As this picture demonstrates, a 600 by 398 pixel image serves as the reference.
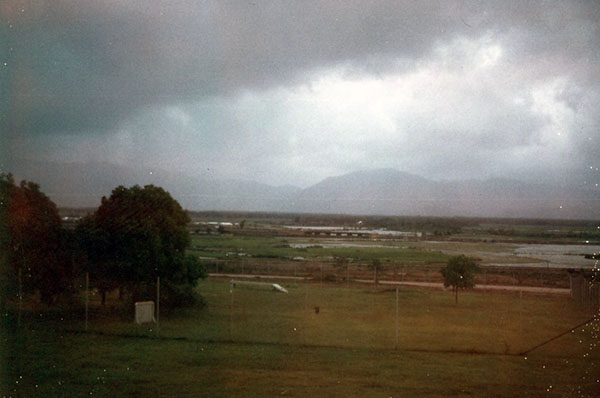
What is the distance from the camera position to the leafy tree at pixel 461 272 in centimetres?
1587

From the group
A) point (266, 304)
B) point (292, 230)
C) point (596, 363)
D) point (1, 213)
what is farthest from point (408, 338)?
point (292, 230)

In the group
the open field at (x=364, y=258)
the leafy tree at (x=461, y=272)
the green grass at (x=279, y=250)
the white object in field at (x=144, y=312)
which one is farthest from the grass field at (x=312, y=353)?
the green grass at (x=279, y=250)

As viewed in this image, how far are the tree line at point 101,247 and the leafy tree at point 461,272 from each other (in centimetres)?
738

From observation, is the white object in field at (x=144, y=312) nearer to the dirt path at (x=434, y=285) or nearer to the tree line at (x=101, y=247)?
the tree line at (x=101, y=247)

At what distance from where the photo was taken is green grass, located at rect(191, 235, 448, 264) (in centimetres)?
2177

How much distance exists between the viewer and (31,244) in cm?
1322

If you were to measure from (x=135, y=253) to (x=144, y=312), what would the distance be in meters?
2.05

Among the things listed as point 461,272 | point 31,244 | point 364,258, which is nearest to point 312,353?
point 461,272

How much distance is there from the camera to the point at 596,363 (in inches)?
374

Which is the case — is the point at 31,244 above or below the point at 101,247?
above

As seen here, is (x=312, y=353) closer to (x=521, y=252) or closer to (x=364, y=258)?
(x=521, y=252)

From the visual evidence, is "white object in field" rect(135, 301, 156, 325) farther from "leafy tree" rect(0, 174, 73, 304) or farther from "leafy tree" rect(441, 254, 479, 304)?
"leafy tree" rect(441, 254, 479, 304)

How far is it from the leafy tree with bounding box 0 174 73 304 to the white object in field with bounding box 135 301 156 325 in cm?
249

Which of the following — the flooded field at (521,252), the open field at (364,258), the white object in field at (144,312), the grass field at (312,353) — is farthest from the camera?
the open field at (364,258)
